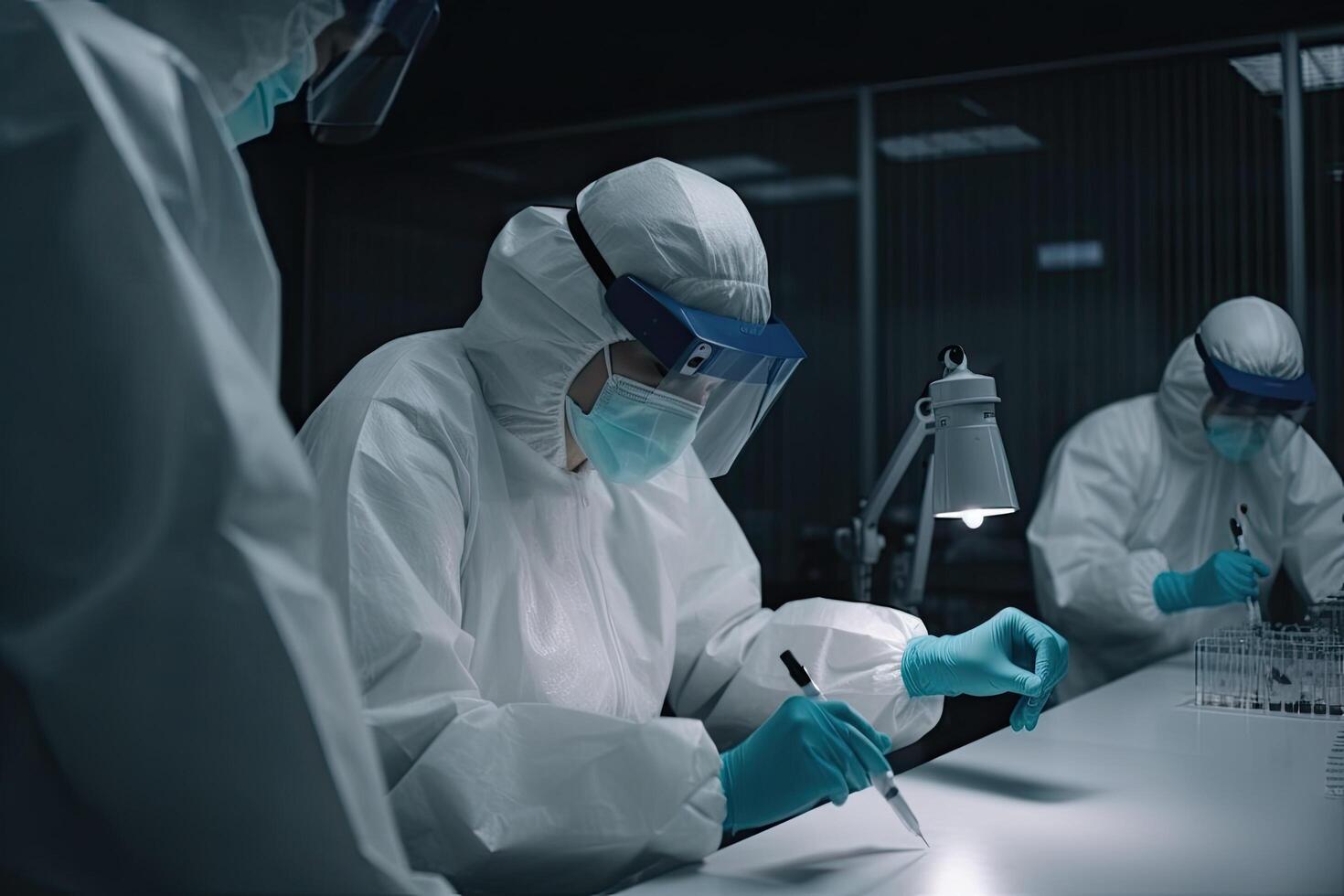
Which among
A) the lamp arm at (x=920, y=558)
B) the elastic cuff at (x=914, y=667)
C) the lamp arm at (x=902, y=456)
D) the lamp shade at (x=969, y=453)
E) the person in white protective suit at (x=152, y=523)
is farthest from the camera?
the lamp arm at (x=920, y=558)

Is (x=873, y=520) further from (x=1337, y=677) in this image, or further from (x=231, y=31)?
(x=231, y=31)

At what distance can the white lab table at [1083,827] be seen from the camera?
1.05 metres

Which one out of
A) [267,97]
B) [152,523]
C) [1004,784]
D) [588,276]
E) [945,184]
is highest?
[945,184]

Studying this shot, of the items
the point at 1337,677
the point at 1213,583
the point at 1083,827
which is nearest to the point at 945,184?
the point at 1213,583

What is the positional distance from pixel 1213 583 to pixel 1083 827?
5.22ft

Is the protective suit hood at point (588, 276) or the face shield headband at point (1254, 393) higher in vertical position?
the protective suit hood at point (588, 276)

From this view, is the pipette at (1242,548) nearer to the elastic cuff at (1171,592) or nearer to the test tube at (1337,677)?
the elastic cuff at (1171,592)

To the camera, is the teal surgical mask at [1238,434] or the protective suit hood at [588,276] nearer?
the protective suit hood at [588,276]

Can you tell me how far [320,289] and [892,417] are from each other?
2.36 m

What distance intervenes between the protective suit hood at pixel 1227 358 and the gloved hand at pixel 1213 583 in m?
0.45

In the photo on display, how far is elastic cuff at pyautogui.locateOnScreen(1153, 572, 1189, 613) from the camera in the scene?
269cm

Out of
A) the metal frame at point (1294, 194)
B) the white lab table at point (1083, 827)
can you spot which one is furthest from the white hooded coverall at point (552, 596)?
the metal frame at point (1294, 194)

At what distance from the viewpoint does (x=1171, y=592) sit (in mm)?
2730

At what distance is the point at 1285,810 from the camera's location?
1.30 meters
